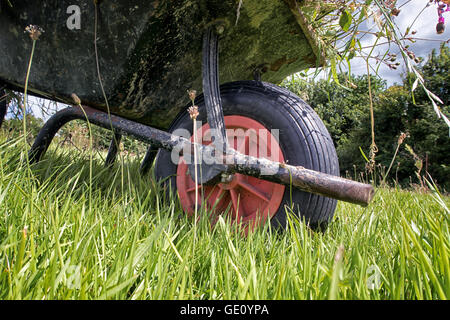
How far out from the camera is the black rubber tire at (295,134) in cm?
101

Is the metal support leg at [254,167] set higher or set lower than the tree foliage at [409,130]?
lower

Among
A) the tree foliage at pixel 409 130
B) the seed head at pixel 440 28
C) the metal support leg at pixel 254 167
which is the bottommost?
the metal support leg at pixel 254 167

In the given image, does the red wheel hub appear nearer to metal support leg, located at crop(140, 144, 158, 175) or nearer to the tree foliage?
metal support leg, located at crop(140, 144, 158, 175)

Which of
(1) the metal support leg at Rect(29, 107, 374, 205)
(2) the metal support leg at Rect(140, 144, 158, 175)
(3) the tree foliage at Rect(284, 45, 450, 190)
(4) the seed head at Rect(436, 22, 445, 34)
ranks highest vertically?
(3) the tree foliage at Rect(284, 45, 450, 190)

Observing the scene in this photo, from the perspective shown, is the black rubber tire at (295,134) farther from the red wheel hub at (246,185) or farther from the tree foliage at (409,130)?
the tree foliage at (409,130)

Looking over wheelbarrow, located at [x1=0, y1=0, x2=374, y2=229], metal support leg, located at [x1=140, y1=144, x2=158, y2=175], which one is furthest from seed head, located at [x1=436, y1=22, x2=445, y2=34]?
metal support leg, located at [x1=140, y1=144, x2=158, y2=175]

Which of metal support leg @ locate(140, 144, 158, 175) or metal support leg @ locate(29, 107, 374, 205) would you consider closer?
metal support leg @ locate(29, 107, 374, 205)

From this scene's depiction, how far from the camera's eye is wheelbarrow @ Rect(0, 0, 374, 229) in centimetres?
102

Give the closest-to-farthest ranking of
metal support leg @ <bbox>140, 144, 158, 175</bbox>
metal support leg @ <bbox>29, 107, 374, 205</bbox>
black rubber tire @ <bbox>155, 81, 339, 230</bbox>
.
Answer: metal support leg @ <bbox>29, 107, 374, 205</bbox>, black rubber tire @ <bbox>155, 81, 339, 230</bbox>, metal support leg @ <bbox>140, 144, 158, 175</bbox>

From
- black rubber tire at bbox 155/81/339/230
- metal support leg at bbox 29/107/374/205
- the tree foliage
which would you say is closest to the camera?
metal support leg at bbox 29/107/374/205

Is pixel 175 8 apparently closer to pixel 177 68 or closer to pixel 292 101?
pixel 177 68

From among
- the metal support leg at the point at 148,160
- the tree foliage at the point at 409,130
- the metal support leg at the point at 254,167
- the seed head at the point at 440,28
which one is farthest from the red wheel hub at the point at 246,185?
the tree foliage at the point at 409,130

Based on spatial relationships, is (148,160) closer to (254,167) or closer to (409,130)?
(254,167)

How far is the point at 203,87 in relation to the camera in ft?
3.56
